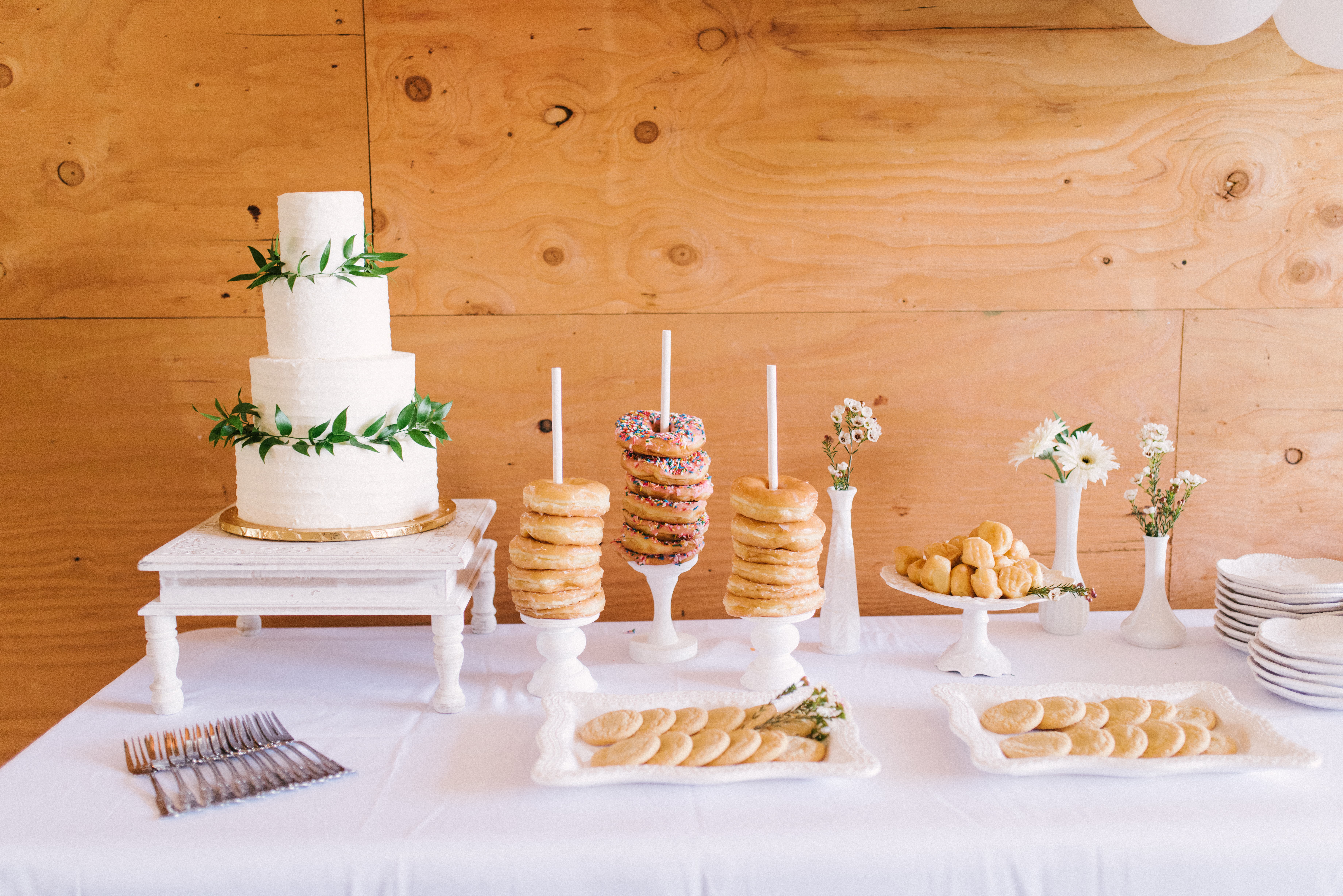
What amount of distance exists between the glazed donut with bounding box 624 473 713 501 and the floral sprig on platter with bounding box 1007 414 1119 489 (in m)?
0.58

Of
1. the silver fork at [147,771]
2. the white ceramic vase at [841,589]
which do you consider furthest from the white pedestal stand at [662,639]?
the silver fork at [147,771]

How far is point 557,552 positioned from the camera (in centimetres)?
135

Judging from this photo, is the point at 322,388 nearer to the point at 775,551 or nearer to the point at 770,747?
the point at 775,551

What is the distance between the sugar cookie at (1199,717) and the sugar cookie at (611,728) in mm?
719

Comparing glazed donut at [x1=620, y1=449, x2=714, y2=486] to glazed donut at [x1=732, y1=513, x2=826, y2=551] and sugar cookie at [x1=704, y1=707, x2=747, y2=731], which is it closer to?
glazed donut at [x1=732, y1=513, x2=826, y2=551]

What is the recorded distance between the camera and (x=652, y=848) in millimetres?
1022

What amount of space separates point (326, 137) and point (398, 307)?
33cm

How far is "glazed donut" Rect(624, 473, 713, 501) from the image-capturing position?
1.43 meters

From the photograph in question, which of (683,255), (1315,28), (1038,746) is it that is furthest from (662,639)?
(1315,28)

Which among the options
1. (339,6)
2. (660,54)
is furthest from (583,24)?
(339,6)

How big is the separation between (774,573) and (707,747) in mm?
302

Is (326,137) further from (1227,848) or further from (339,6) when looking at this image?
(1227,848)

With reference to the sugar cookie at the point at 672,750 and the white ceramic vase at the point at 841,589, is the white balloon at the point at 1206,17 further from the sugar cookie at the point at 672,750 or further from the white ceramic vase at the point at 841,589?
the sugar cookie at the point at 672,750

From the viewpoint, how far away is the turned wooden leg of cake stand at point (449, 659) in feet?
4.40
